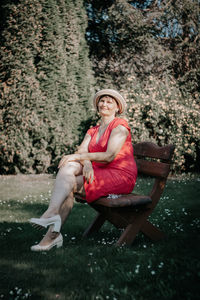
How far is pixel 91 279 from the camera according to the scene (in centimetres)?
240

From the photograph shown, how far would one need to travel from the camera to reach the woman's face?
11.6 ft

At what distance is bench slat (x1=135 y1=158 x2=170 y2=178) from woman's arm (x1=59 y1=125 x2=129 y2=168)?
43 cm

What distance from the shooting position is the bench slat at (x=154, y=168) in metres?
3.22

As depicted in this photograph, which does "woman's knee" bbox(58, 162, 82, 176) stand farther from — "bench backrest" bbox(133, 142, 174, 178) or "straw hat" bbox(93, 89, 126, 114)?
"straw hat" bbox(93, 89, 126, 114)

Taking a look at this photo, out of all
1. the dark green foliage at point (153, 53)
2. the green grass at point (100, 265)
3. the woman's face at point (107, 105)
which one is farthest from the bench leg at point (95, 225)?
the dark green foliage at point (153, 53)

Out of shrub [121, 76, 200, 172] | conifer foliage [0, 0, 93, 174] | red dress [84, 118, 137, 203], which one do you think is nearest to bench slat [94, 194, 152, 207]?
red dress [84, 118, 137, 203]

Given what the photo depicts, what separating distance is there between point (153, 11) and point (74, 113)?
561 centimetres

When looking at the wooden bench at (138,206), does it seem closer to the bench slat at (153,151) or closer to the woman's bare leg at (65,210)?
the bench slat at (153,151)

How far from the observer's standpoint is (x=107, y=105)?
354cm

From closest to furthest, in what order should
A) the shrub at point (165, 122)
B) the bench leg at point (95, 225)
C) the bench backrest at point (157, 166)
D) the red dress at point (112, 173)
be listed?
1. the red dress at point (112, 173)
2. the bench backrest at point (157, 166)
3. the bench leg at point (95, 225)
4. the shrub at point (165, 122)

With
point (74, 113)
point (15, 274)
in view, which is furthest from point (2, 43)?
point (15, 274)

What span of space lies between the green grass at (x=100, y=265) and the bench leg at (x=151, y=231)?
89 millimetres

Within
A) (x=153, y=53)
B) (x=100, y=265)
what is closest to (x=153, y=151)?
(x=100, y=265)

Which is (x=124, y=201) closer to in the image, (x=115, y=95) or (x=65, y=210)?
(x=65, y=210)
